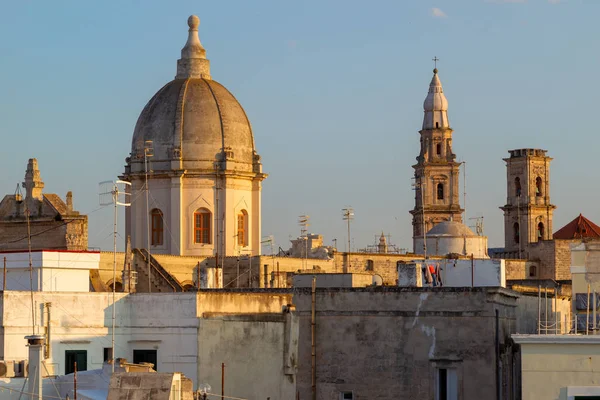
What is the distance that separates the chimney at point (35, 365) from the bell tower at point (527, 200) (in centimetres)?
7260

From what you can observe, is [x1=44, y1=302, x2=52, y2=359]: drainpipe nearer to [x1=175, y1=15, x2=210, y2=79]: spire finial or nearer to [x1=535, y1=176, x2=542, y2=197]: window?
[x1=175, y1=15, x2=210, y2=79]: spire finial

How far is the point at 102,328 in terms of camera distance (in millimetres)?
40625

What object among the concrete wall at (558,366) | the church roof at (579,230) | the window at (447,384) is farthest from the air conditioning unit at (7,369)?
the church roof at (579,230)

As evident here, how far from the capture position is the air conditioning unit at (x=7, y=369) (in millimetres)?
35125

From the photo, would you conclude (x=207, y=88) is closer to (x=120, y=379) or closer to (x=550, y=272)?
(x=550, y=272)

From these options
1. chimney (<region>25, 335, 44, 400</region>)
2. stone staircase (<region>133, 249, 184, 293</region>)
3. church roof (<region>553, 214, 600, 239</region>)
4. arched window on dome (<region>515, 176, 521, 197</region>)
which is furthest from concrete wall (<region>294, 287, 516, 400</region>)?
arched window on dome (<region>515, 176, 521, 197</region>)

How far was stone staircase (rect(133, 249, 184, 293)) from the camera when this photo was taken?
6141 centimetres

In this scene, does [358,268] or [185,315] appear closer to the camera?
[185,315]

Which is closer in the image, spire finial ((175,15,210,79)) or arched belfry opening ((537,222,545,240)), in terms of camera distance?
spire finial ((175,15,210,79))

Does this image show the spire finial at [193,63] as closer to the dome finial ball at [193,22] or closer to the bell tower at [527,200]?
the dome finial ball at [193,22]

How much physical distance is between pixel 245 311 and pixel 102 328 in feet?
11.3

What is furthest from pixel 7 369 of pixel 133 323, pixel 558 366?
pixel 558 366

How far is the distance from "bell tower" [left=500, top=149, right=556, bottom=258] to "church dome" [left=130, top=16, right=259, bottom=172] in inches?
1529

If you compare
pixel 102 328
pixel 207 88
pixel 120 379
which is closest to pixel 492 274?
pixel 102 328
